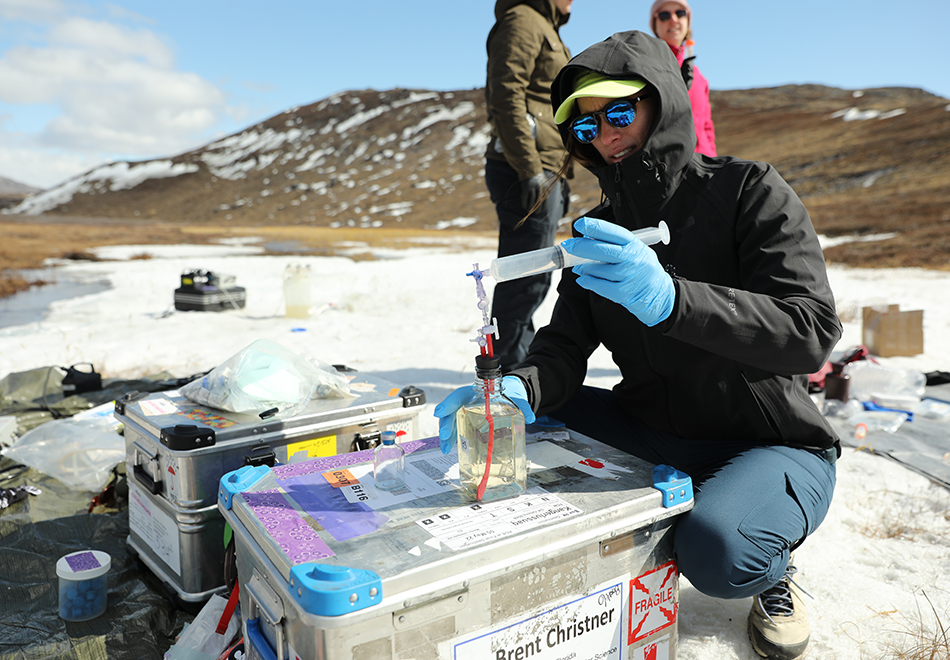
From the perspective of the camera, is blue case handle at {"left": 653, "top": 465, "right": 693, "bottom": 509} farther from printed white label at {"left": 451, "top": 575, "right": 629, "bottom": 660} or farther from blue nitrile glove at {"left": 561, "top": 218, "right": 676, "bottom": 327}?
blue nitrile glove at {"left": 561, "top": 218, "right": 676, "bottom": 327}

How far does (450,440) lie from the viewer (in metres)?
1.58

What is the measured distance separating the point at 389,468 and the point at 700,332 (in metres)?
0.79

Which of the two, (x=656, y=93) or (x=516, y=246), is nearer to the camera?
(x=656, y=93)

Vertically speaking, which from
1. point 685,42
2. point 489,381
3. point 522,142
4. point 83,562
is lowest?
point 83,562

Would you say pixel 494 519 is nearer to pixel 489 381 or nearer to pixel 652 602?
pixel 489 381

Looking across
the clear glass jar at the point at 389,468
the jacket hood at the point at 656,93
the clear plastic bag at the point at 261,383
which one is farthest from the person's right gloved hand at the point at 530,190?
the clear glass jar at the point at 389,468

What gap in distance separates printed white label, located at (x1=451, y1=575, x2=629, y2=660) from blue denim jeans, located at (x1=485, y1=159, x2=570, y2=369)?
212cm

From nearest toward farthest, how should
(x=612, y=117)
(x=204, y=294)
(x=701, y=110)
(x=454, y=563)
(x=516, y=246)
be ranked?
1. (x=454, y=563)
2. (x=612, y=117)
3. (x=516, y=246)
4. (x=701, y=110)
5. (x=204, y=294)

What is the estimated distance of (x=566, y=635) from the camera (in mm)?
1231

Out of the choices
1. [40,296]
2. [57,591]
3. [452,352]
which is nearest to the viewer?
[57,591]

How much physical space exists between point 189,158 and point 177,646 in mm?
77138

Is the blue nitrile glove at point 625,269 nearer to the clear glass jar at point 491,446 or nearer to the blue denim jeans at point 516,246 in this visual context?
the clear glass jar at point 491,446

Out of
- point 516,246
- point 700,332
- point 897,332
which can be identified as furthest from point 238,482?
point 897,332

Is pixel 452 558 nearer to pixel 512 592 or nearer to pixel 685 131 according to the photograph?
pixel 512 592
